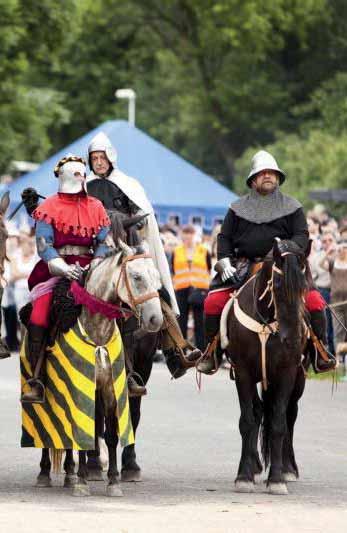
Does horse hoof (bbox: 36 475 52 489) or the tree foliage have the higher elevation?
the tree foliage

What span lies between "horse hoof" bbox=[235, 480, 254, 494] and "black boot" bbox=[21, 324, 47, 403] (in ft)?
4.97

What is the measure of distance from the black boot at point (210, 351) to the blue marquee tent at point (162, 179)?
23657 mm

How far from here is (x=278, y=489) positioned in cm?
1264

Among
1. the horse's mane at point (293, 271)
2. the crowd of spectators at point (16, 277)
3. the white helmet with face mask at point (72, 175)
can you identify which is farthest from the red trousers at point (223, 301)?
the crowd of spectators at point (16, 277)

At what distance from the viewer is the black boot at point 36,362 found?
1251 centimetres

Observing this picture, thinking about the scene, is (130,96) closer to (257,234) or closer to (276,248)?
(257,234)

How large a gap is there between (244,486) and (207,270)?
45.9ft

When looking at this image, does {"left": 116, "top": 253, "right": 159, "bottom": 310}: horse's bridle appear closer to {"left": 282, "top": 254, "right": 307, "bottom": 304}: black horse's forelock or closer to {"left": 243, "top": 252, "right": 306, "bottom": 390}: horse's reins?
{"left": 282, "top": 254, "right": 307, "bottom": 304}: black horse's forelock

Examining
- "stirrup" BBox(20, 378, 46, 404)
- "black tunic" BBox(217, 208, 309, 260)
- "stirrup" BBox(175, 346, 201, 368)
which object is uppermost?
"black tunic" BBox(217, 208, 309, 260)

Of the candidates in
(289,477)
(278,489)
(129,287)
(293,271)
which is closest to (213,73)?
(289,477)

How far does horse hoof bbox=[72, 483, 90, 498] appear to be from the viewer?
39.9 feet

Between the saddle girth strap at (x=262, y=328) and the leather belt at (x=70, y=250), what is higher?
the leather belt at (x=70, y=250)

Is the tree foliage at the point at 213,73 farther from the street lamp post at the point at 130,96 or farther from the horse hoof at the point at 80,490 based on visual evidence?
the horse hoof at the point at 80,490

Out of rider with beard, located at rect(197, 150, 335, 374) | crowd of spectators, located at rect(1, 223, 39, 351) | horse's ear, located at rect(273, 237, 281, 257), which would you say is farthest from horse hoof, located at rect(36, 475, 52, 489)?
crowd of spectators, located at rect(1, 223, 39, 351)
